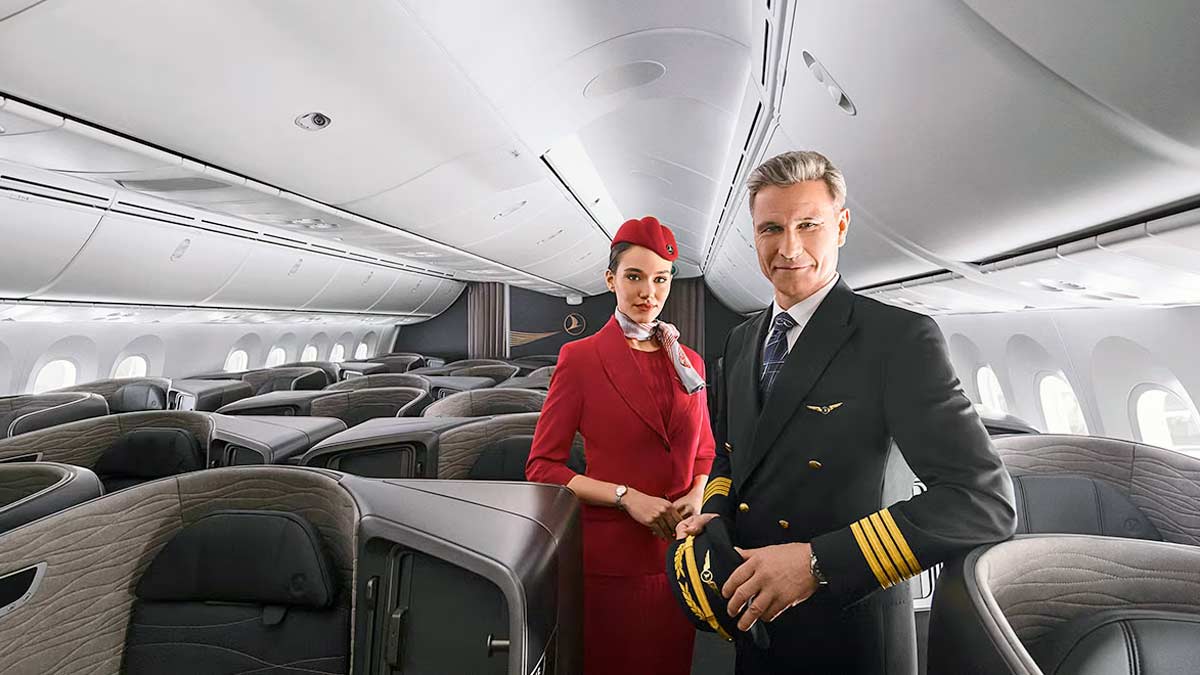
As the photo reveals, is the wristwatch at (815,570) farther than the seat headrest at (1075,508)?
No

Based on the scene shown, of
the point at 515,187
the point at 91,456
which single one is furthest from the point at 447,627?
the point at 515,187

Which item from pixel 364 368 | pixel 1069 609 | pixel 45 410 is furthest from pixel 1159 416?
pixel 364 368

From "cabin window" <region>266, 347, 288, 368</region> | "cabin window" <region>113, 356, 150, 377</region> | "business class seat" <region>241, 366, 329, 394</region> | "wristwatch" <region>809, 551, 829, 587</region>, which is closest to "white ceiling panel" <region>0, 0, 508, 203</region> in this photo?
"wristwatch" <region>809, 551, 829, 587</region>

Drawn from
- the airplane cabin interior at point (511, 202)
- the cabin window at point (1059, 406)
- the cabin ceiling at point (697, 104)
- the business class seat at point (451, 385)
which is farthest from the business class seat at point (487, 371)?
the cabin window at point (1059, 406)

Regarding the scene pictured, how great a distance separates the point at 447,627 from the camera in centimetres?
132

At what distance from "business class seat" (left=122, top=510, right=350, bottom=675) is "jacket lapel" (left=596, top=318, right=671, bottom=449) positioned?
3.17 ft

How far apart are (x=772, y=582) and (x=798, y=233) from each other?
0.65 meters

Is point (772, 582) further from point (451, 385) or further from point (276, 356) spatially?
point (276, 356)

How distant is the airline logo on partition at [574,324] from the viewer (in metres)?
18.5

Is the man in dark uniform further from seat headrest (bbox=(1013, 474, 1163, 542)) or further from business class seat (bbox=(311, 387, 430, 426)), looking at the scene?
business class seat (bbox=(311, 387, 430, 426))

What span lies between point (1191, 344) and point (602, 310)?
1623 cm

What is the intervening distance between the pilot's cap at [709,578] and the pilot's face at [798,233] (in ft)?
1.72

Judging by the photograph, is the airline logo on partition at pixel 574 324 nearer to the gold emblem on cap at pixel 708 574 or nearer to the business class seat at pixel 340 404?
the business class seat at pixel 340 404

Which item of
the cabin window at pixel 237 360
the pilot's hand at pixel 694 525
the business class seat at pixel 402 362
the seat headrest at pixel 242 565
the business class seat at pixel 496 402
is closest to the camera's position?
the pilot's hand at pixel 694 525
